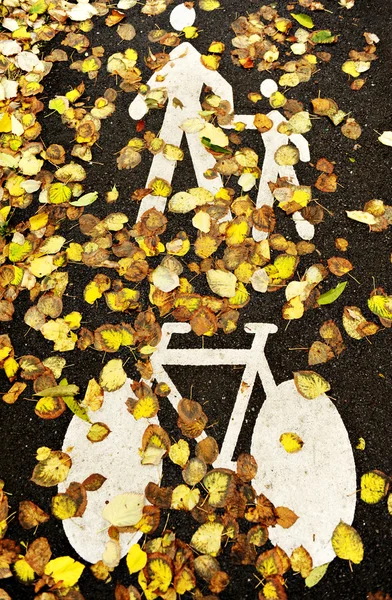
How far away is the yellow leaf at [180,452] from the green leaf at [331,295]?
1.06m

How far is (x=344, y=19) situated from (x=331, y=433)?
114 inches

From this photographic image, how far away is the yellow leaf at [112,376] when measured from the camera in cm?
260

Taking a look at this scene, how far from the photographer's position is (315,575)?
2217mm

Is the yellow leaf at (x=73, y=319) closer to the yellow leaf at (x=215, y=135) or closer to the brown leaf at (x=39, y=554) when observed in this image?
the brown leaf at (x=39, y=554)

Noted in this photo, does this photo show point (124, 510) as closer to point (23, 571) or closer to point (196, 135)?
point (23, 571)

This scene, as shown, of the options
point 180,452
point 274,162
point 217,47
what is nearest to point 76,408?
point 180,452

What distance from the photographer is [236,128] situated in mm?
3186

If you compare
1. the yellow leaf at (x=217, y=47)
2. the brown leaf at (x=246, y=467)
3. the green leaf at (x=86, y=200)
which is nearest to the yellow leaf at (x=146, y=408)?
the brown leaf at (x=246, y=467)

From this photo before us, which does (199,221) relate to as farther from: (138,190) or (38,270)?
(38,270)

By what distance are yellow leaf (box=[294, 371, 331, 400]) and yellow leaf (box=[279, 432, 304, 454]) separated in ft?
0.70

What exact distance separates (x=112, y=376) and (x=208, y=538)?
0.92 m

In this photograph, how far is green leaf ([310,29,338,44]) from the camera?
3.43 metres

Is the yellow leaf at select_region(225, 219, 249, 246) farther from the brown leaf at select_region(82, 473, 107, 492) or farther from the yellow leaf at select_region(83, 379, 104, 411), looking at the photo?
the brown leaf at select_region(82, 473, 107, 492)

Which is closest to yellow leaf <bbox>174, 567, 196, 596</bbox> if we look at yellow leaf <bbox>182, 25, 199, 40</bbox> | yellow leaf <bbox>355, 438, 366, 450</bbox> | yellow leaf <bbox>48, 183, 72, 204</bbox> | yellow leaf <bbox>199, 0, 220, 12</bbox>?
yellow leaf <bbox>355, 438, 366, 450</bbox>
